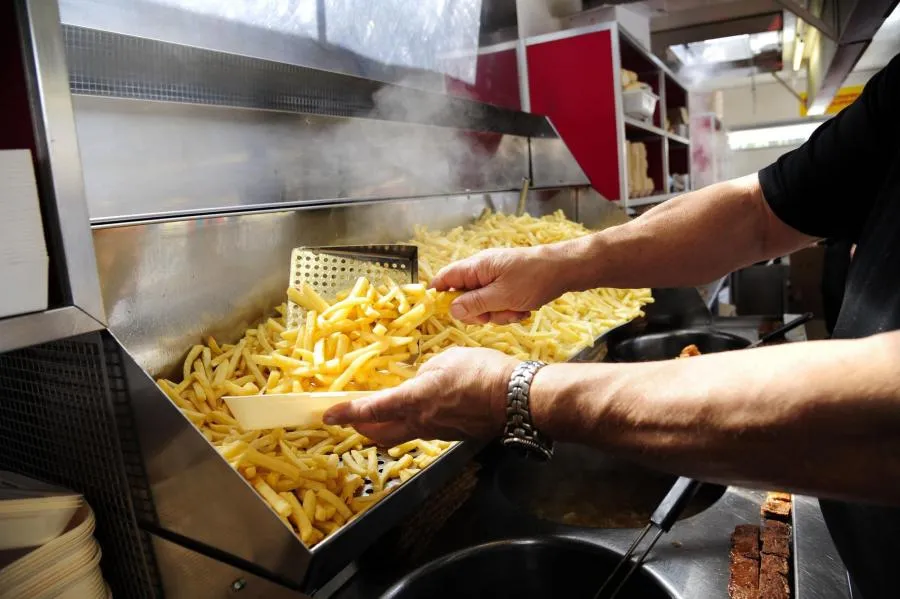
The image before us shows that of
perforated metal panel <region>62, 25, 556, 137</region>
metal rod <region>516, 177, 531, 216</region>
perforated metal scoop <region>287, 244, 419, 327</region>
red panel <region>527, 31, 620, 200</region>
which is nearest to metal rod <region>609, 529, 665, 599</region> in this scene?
perforated metal scoop <region>287, 244, 419, 327</region>

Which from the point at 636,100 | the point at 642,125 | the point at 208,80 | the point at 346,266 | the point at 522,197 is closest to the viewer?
the point at 208,80

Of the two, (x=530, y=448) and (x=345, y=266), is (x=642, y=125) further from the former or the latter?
(x=530, y=448)

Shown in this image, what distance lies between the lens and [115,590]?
123 cm

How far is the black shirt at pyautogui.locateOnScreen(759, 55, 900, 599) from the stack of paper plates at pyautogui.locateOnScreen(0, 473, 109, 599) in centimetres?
124

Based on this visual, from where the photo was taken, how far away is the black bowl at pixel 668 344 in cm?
291

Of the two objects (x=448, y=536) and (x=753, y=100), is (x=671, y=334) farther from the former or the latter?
(x=753, y=100)

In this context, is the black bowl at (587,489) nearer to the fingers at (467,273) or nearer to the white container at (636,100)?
the fingers at (467,273)

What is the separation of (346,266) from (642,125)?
409 cm

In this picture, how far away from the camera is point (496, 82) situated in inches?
174

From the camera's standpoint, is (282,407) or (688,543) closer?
(282,407)

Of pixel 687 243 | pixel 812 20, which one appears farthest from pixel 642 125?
pixel 687 243

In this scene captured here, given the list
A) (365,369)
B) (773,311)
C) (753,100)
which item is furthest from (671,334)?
(753,100)

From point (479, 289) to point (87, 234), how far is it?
986 mm

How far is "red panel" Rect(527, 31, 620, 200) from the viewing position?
447 cm
